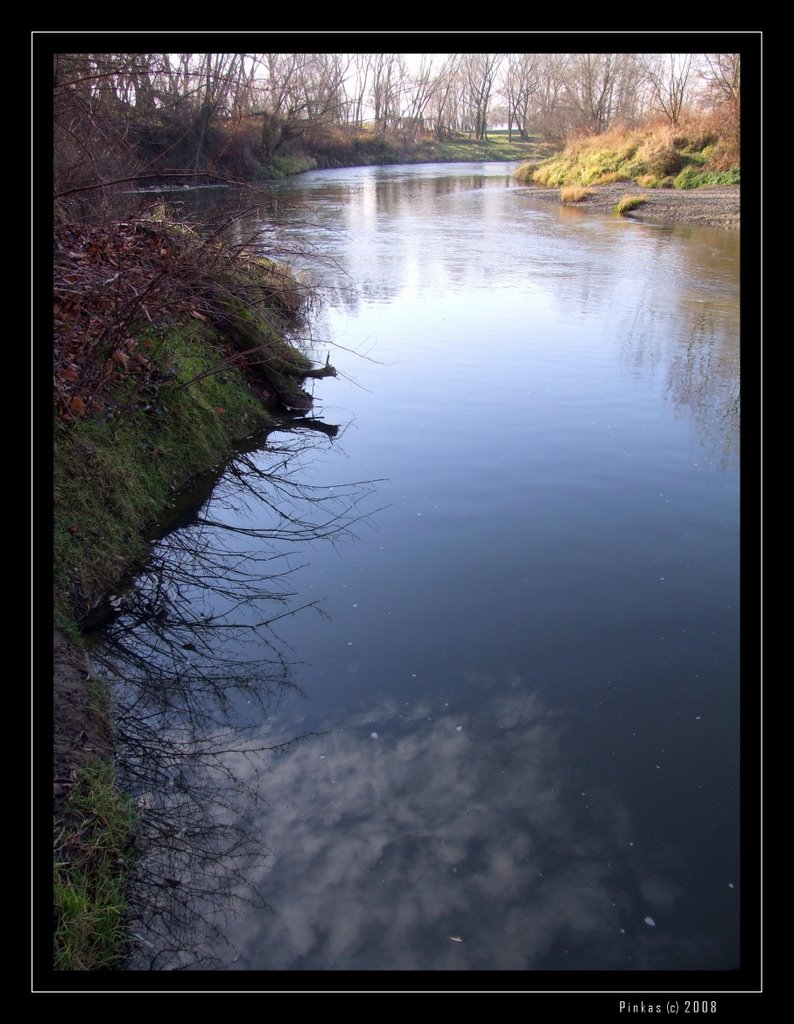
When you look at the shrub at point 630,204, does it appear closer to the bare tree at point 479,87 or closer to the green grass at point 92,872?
the green grass at point 92,872

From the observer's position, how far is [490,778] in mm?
4047

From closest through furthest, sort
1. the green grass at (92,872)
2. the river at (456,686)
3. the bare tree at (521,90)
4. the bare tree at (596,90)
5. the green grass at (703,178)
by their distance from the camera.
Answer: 1. the green grass at (92,872)
2. the river at (456,686)
3. the green grass at (703,178)
4. the bare tree at (596,90)
5. the bare tree at (521,90)

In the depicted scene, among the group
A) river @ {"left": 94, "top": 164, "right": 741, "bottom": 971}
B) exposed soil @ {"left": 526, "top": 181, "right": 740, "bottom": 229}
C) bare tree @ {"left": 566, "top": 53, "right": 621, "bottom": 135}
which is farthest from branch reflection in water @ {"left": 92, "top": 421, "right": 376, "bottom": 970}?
bare tree @ {"left": 566, "top": 53, "right": 621, "bottom": 135}

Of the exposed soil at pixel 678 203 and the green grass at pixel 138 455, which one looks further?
the exposed soil at pixel 678 203

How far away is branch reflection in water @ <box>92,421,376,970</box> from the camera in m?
3.43

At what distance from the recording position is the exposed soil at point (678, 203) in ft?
75.0

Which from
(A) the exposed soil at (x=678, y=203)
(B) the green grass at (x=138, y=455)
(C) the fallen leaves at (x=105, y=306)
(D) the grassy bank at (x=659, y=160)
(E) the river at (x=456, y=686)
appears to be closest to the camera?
(E) the river at (x=456, y=686)

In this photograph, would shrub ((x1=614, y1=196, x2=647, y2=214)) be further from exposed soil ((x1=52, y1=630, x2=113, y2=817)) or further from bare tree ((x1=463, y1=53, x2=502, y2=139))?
bare tree ((x1=463, y1=53, x2=502, y2=139))

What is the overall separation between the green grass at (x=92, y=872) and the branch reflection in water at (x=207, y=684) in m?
0.08

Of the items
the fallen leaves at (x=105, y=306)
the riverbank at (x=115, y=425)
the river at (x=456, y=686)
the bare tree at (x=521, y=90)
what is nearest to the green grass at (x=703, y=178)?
the river at (x=456, y=686)

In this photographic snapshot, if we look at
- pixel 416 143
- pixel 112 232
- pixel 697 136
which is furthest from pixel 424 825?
pixel 416 143

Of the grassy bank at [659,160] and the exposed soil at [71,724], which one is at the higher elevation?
the grassy bank at [659,160]

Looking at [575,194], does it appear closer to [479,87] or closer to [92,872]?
[92,872]
